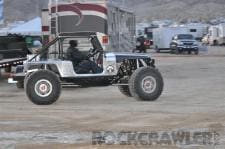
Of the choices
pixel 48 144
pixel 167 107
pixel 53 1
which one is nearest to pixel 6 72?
pixel 53 1

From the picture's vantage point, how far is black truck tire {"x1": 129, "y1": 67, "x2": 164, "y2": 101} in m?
16.0

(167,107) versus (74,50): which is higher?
(74,50)

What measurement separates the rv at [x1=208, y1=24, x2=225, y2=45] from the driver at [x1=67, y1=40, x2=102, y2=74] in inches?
2358

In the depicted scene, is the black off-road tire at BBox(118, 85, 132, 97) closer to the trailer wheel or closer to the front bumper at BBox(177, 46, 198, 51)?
the trailer wheel

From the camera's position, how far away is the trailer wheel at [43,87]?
15578 millimetres

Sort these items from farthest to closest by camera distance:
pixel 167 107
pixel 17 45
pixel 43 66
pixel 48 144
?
pixel 17 45 → pixel 43 66 → pixel 167 107 → pixel 48 144

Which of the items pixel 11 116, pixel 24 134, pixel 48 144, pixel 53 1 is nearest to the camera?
pixel 48 144

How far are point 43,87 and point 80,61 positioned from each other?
1129 mm

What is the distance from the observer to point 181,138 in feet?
34.1

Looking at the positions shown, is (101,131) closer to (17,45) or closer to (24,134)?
(24,134)

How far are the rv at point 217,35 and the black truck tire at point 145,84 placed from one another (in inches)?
2342

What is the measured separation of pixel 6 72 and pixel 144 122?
13301 mm

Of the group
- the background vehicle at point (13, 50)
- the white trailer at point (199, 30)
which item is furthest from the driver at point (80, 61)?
the white trailer at point (199, 30)

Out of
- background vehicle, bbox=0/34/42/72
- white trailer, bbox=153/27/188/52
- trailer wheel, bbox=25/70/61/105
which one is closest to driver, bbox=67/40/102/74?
trailer wheel, bbox=25/70/61/105
